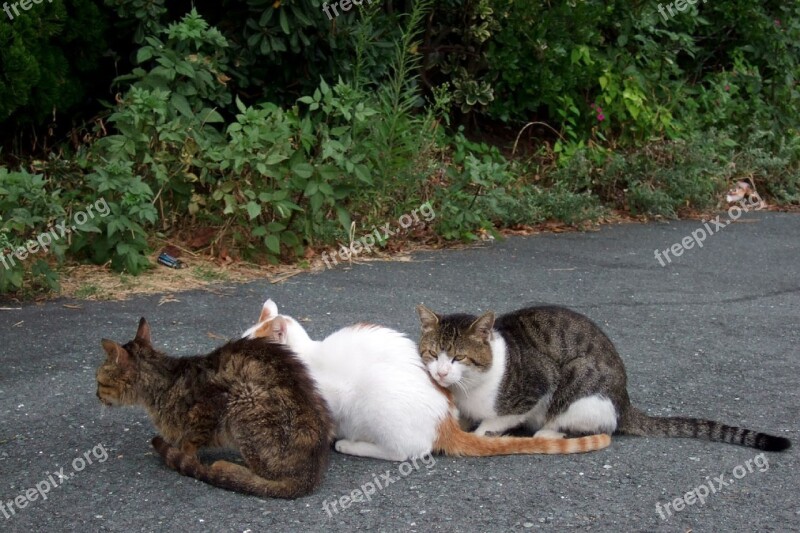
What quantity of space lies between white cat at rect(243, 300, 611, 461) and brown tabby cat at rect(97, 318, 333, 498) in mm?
272

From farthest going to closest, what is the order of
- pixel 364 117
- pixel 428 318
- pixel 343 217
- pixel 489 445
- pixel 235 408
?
pixel 364 117
pixel 343 217
pixel 428 318
pixel 489 445
pixel 235 408

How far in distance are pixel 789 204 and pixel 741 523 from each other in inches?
358

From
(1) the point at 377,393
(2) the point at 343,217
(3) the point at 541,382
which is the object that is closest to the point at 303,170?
(2) the point at 343,217

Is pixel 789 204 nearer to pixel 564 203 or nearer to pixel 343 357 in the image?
pixel 564 203

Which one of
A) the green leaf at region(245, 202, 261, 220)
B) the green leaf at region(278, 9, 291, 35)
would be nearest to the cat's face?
the green leaf at region(245, 202, 261, 220)

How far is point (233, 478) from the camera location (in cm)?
428

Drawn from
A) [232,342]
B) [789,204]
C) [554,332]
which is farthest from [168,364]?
[789,204]

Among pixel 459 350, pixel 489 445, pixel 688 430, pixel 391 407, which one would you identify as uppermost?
pixel 459 350

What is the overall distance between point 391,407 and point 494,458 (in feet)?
1.89

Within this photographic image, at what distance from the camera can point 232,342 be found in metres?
4.73

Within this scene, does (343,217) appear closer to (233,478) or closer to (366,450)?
(366,450)

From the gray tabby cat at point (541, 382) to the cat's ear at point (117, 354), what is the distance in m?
1.47

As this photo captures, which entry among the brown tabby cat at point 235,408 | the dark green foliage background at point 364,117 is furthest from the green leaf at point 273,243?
the brown tabby cat at point 235,408

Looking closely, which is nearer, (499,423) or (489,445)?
(489,445)
